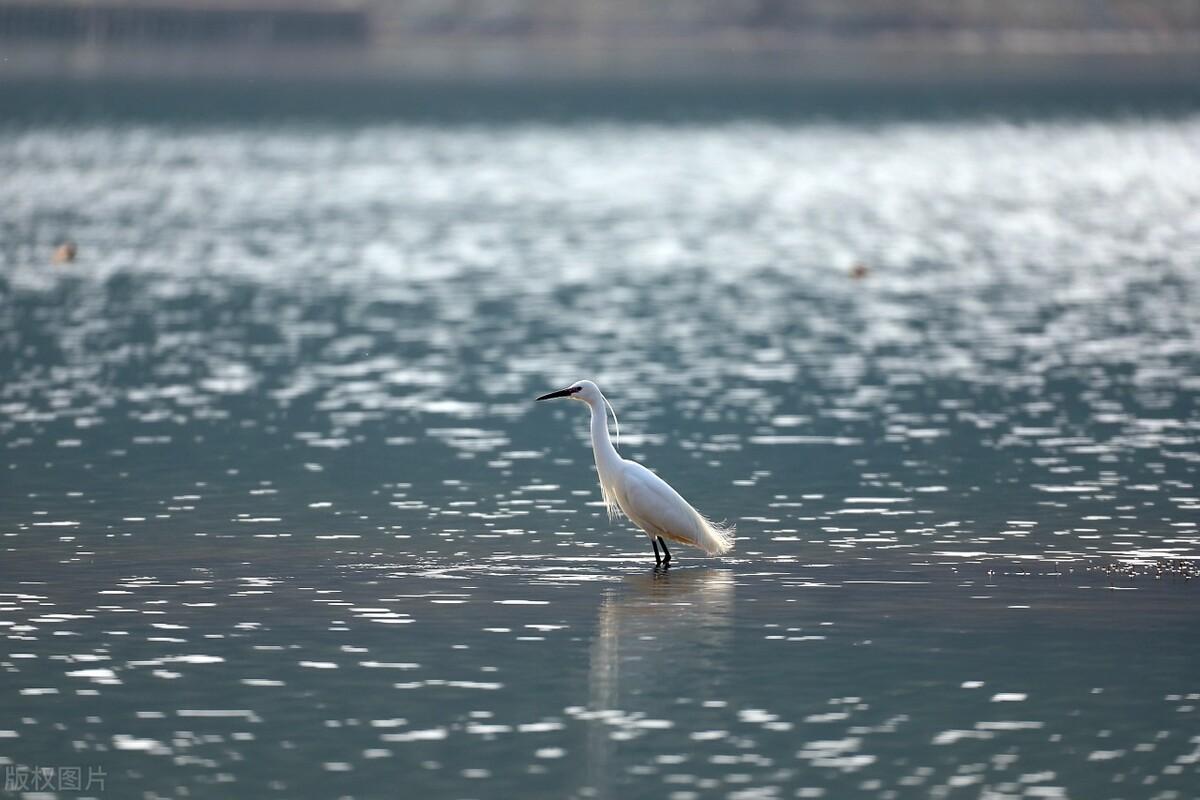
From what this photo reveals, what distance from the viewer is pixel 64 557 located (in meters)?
22.5

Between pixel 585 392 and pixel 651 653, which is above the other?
pixel 585 392

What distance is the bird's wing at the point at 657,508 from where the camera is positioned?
21359 mm

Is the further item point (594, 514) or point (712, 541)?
point (594, 514)

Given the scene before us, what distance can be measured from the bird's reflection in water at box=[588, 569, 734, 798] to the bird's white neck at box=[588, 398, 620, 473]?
1129 millimetres

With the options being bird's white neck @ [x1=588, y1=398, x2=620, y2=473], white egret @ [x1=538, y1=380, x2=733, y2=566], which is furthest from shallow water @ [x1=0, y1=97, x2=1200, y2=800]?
bird's white neck @ [x1=588, y1=398, x2=620, y2=473]

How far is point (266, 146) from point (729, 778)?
10097 cm

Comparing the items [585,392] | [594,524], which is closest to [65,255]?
[594,524]

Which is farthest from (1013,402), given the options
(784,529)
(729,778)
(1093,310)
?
(729,778)

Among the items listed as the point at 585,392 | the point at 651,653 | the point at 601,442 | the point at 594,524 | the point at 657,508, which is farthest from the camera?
the point at 594,524

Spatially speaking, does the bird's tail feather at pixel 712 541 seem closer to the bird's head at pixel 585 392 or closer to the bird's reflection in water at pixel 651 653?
the bird's reflection in water at pixel 651 653

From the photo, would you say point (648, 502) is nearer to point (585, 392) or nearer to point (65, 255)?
point (585, 392)

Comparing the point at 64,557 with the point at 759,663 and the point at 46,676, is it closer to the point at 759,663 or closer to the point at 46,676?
the point at 46,676

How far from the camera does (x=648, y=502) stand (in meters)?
21.4

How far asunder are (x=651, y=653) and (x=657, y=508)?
111 inches
